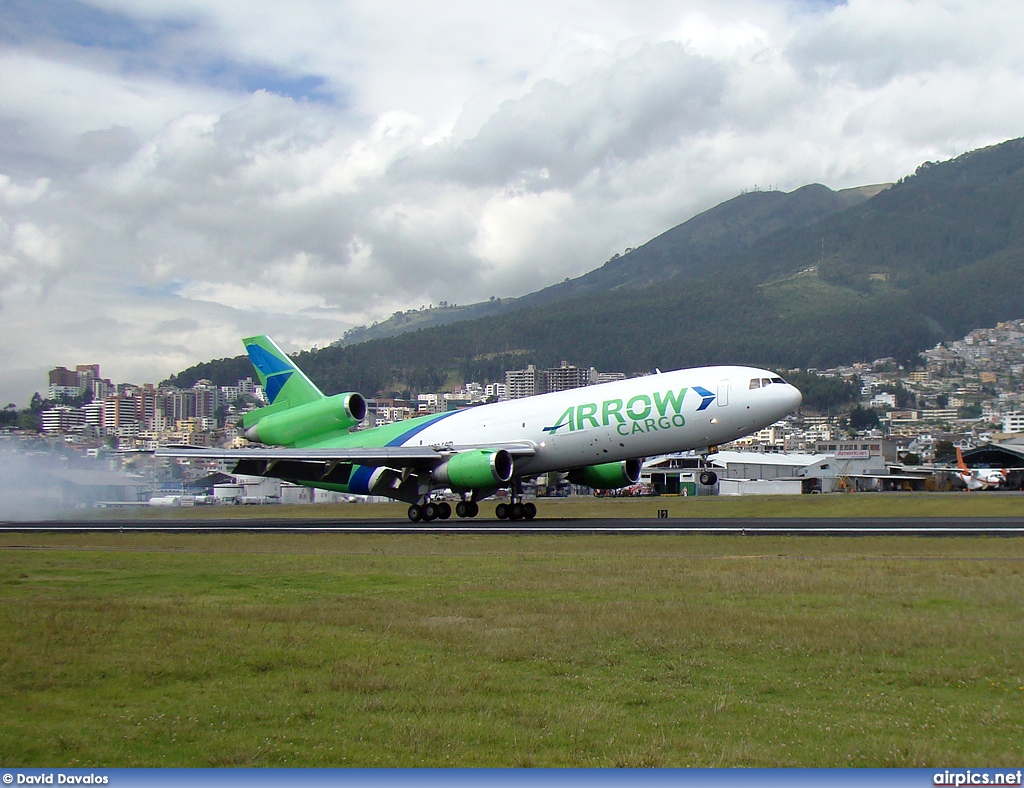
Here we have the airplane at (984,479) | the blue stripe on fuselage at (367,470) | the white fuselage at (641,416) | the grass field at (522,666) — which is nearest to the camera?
the grass field at (522,666)

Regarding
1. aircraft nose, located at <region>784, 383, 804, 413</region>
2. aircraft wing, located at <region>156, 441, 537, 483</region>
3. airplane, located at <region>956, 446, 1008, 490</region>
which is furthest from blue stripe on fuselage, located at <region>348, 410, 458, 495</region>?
airplane, located at <region>956, 446, 1008, 490</region>

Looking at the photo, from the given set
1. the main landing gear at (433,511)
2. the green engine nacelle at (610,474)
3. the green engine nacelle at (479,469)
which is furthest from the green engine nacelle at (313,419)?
the green engine nacelle at (610,474)

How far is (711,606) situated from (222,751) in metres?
9.09

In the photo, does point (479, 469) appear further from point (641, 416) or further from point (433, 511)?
point (641, 416)

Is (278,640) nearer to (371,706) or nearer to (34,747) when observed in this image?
(371,706)

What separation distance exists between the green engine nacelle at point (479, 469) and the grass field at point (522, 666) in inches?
799

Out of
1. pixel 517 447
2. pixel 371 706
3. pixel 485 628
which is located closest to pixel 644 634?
pixel 485 628

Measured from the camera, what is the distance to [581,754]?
Result: 325 inches

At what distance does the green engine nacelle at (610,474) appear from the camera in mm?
46375

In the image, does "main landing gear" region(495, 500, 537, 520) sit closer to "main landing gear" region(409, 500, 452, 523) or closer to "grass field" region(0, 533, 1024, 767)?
"main landing gear" region(409, 500, 452, 523)

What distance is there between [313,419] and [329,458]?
6.91 m

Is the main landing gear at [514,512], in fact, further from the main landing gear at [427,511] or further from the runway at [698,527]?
the main landing gear at [427,511]

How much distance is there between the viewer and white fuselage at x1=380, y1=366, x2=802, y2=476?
38781 millimetres

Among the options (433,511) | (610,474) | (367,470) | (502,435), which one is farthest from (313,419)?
(610,474)
